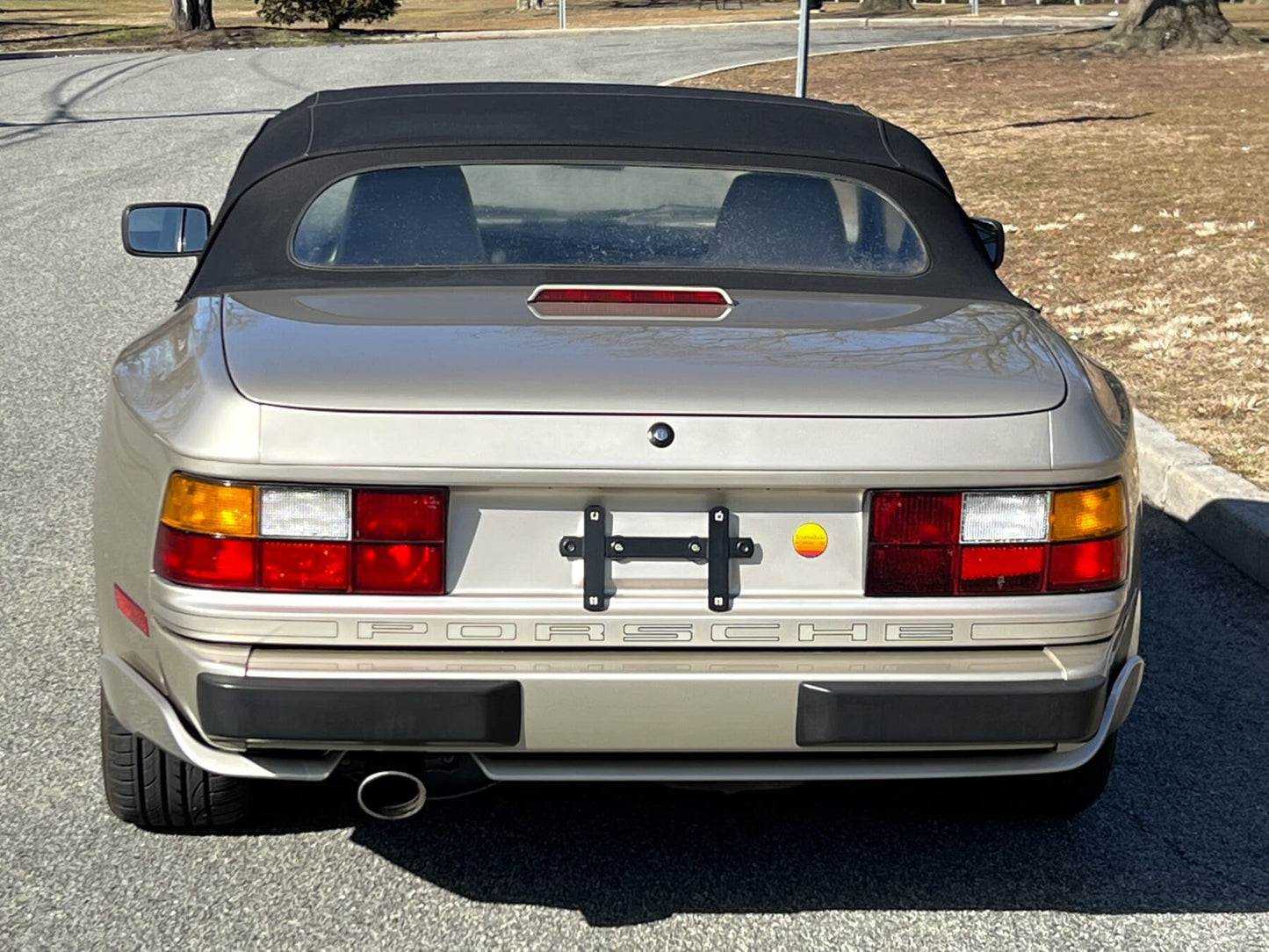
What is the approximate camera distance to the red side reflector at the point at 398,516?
9.26ft

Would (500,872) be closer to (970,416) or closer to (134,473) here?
(134,473)

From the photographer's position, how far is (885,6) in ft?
156

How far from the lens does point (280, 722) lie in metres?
2.85

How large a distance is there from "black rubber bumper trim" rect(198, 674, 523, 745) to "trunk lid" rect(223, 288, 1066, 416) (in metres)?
0.47

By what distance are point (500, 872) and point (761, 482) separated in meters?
1.12

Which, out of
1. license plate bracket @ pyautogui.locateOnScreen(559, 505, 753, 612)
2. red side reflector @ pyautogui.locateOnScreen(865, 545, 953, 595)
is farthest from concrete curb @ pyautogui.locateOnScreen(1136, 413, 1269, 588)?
license plate bracket @ pyautogui.locateOnScreen(559, 505, 753, 612)

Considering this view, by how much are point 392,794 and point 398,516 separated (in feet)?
1.93

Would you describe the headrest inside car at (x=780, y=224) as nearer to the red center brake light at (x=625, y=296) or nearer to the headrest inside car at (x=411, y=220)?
the red center brake light at (x=625, y=296)

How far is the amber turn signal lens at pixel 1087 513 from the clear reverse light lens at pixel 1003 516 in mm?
25

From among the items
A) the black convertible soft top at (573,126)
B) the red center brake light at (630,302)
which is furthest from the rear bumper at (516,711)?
the black convertible soft top at (573,126)

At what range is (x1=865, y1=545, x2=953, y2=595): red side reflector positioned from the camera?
2900mm

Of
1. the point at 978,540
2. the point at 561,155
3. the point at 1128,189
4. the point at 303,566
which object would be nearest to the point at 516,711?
the point at 303,566

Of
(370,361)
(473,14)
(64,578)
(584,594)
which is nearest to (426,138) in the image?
(370,361)

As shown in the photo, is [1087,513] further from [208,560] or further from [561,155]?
[561,155]
